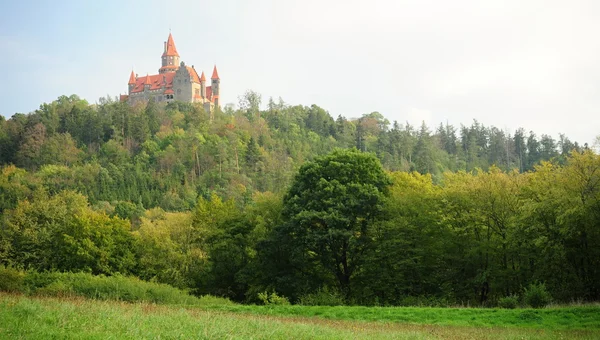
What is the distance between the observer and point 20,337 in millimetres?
12242

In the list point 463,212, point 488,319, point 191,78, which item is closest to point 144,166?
point 191,78

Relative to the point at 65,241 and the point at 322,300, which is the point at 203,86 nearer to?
the point at 65,241

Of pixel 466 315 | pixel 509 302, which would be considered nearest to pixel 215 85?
pixel 509 302

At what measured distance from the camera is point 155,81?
601 ft

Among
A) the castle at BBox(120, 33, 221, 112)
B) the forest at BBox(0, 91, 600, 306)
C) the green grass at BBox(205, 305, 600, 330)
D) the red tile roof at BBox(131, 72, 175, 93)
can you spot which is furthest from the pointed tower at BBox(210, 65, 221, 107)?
the green grass at BBox(205, 305, 600, 330)

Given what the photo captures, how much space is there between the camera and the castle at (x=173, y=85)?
17262cm

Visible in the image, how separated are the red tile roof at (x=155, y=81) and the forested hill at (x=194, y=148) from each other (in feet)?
82.5

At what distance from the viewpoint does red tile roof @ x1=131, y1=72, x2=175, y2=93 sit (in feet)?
588

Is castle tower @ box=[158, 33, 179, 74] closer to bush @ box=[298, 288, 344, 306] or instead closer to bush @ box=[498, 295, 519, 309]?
bush @ box=[298, 288, 344, 306]

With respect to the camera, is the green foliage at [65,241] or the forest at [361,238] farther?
the green foliage at [65,241]

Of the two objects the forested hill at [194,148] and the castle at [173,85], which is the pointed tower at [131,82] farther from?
the forested hill at [194,148]

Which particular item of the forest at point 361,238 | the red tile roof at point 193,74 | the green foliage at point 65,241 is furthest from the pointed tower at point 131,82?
the green foliage at point 65,241

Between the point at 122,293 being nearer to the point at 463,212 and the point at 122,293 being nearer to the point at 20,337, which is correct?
the point at 20,337

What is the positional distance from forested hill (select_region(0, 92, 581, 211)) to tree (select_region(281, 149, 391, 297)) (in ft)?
177
